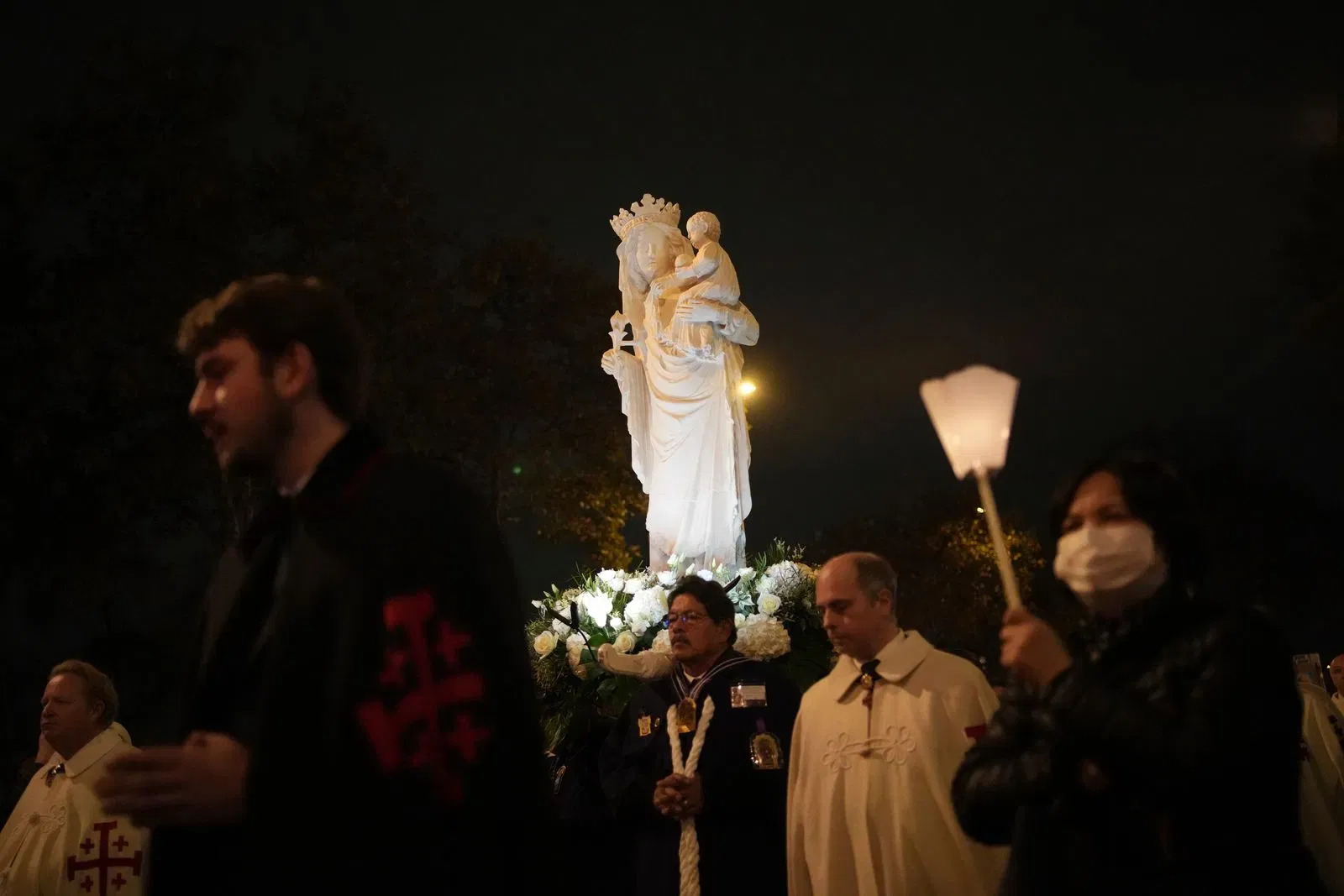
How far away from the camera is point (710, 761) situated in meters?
5.55

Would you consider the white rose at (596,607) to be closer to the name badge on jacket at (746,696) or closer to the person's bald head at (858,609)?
the name badge on jacket at (746,696)

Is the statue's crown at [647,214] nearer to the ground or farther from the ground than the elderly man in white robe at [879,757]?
farther from the ground

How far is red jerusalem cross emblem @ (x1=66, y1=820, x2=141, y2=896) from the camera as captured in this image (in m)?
5.24

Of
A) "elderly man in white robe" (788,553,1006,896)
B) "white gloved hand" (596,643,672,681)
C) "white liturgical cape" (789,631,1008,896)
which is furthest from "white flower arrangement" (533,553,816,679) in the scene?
"white liturgical cape" (789,631,1008,896)

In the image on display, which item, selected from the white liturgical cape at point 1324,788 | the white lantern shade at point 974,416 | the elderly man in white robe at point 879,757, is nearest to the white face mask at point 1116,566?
the white lantern shade at point 974,416

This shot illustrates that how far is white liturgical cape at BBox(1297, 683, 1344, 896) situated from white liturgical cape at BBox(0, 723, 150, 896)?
4711 mm

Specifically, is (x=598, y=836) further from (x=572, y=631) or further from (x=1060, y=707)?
(x=1060, y=707)

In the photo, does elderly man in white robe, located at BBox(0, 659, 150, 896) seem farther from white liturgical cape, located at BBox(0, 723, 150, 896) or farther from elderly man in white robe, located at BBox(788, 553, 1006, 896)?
elderly man in white robe, located at BBox(788, 553, 1006, 896)

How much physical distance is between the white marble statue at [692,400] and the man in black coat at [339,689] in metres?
7.29

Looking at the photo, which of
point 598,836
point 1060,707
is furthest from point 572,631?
point 1060,707

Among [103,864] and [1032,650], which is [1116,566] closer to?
[1032,650]

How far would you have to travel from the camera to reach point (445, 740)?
6.13 feet

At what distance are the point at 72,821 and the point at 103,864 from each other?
0.91 feet

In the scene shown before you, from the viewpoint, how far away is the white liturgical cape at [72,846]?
17.3 ft
